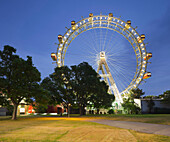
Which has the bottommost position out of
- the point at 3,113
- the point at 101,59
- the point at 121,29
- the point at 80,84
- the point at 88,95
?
the point at 3,113

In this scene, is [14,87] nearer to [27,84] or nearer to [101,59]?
[27,84]

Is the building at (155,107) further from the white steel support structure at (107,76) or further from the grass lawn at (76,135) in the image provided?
the grass lawn at (76,135)

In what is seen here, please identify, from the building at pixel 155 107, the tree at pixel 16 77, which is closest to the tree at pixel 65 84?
the tree at pixel 16 77

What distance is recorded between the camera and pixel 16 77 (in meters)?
18.8

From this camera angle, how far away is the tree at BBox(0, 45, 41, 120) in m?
18.1

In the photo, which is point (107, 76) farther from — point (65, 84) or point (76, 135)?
point (76, 135)

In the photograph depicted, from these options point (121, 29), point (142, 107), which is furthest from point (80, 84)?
point (142, 107)

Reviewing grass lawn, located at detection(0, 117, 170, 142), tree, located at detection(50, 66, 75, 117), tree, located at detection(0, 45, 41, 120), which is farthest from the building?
grass lawn, located at detection(0, 117, 170, 142)

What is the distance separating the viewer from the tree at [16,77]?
59.4 ft

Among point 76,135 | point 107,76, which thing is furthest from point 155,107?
point 76,135

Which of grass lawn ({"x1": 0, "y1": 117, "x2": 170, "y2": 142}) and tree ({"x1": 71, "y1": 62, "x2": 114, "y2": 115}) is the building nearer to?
tree ({"x1": 71, "y1": 62, "x2": 114, "y2": 115})

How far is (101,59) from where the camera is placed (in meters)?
31.9

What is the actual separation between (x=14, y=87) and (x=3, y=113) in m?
34.6

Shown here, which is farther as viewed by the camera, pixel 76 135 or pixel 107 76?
pixel 107 76
